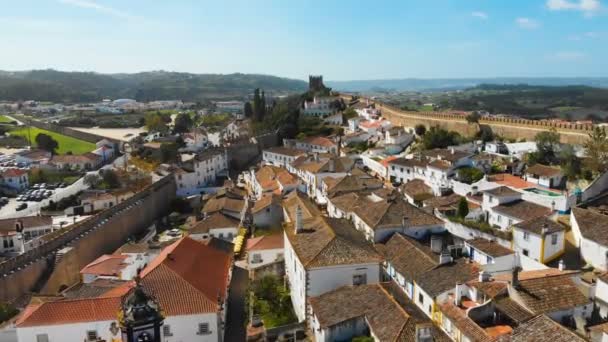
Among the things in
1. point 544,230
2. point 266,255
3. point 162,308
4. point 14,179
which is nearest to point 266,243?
point 266,255

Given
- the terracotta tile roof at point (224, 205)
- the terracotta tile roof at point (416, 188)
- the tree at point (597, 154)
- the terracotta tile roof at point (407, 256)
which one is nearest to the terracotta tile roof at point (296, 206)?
the terracotta tile roof at point (224, 205)

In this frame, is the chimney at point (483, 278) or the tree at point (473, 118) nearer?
the chimney at point (483, 278)

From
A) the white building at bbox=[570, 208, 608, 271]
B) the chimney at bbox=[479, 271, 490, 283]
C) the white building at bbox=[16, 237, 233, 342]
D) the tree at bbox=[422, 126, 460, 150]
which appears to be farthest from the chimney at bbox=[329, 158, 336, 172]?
the chimney at bbox=[479, 271, 490, 283]

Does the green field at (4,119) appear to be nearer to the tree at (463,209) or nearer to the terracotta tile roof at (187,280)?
the terracotta tile roof at (187,280)

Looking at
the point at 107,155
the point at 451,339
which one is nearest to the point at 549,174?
the point at 451,339

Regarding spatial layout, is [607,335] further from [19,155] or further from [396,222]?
[19,155]

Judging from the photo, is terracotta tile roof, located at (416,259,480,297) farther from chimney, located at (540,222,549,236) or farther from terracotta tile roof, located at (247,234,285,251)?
terracotta tile roof, located at (247,234,285,251)

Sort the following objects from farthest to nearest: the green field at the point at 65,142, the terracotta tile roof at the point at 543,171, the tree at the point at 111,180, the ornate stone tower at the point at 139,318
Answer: the green field at the point at 65,142 → the tree at the point at 111,180 → the terracotta tile roof at the point at 543,171 → the ornate stone tower at the point at 139,318
